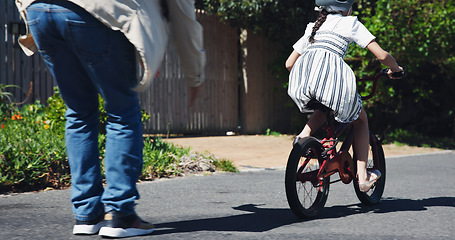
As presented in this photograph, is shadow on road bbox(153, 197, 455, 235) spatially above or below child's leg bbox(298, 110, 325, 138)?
below

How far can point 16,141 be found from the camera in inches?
205

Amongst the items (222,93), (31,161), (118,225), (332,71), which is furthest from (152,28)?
(222,93)

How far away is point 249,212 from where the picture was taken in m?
4.01

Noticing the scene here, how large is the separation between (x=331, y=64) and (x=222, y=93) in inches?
295

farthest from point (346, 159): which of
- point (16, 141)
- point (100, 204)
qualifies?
point (16, 141)

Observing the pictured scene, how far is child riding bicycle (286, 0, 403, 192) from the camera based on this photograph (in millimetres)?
3797

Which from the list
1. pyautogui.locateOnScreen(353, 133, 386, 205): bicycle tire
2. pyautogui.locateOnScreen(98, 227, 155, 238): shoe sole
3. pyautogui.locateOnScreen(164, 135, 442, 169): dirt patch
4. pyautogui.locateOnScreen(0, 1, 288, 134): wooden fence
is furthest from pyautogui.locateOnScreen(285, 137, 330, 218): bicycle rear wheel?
pyautogui.locateOnScreen(0, 1, 288, 134): wooden fence

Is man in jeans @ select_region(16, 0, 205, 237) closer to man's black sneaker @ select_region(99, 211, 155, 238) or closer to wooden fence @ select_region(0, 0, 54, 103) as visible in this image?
man's black sneaker @ select_region(99, 211, 155, 238)

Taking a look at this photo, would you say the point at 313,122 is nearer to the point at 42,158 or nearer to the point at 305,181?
the point at 305,181

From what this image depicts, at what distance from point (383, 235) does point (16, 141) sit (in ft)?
11.1

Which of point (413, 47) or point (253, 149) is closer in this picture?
point (253, 149)

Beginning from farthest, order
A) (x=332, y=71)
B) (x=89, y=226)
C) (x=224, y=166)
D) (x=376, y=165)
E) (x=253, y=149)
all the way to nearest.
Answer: (x=253, y=149)
(x=224, y=166)
(x=376, y=165)
(x=332, y=71)
(x=89, y=226)

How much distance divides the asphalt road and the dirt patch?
172cm

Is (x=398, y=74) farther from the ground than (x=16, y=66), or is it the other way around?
(x=398, y=74)
